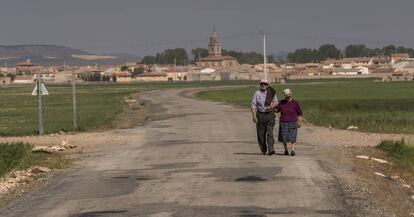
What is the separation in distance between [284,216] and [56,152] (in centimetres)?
1254

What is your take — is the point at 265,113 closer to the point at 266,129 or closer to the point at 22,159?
the point at 266,129

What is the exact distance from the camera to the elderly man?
19.9m

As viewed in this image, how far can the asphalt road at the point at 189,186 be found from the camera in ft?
38.9

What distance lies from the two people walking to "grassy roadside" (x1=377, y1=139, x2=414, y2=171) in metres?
2.72

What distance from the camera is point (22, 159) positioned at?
66.5 ft

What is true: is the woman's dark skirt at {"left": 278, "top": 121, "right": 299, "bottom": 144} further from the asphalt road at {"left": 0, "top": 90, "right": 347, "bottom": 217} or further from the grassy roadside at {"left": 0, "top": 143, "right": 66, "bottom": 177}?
the grassy roadside at {"left": 0, "top": 143, "right": 66, "bottom": 177}

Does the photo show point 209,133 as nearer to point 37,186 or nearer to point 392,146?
point 392,146

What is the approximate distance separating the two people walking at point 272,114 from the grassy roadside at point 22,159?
4.86m

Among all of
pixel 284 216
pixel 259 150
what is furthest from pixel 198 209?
pixel 259 150

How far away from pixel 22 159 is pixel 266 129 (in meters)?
6.05

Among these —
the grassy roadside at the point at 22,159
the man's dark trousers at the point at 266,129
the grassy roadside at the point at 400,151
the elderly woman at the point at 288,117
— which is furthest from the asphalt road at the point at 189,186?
the grassy roadside at the point at 400,151

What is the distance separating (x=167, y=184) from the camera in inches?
574

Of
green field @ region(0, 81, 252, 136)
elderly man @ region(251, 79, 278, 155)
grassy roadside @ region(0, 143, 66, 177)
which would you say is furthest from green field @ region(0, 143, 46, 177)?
green field @ region(0, 81, 252, 136)

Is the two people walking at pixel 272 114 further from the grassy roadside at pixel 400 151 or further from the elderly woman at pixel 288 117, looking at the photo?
the grassy roadside at pixel 400 151
